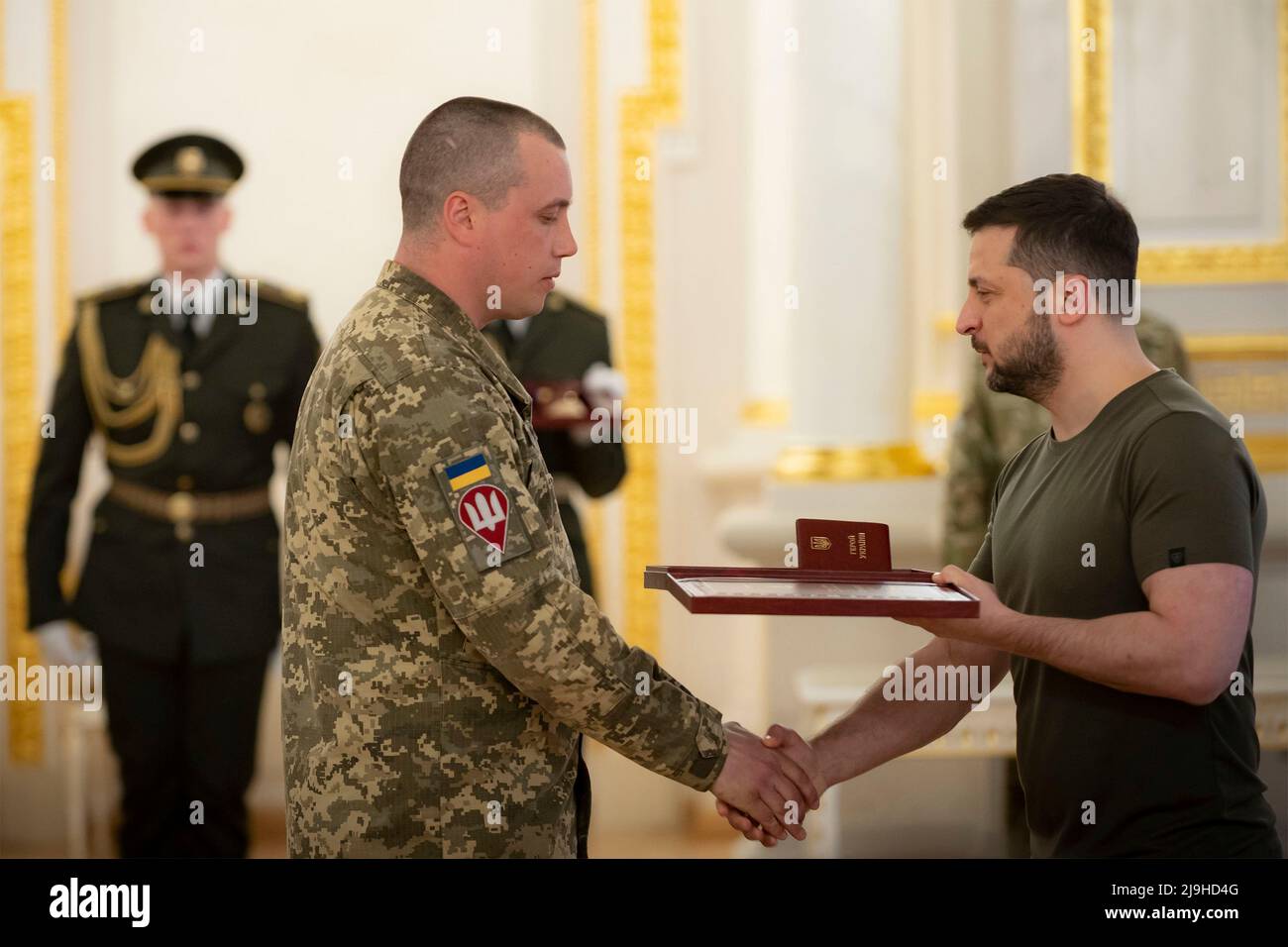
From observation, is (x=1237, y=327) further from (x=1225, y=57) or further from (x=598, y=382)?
(x=598, y=382)

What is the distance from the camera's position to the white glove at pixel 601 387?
339 cm

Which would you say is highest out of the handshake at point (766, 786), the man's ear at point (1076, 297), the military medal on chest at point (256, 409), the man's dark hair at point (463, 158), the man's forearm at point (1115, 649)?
the man's dark hair at point (463, 158)

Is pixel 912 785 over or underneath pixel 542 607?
underneath

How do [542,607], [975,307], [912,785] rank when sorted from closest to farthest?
[542,607] → [975,307] → [912,785]

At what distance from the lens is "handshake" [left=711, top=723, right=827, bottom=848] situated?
73.4 inches

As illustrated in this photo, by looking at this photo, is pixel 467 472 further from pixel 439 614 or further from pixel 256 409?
pixel 256 409

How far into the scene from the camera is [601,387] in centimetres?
342

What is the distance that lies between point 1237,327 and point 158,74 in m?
3.13

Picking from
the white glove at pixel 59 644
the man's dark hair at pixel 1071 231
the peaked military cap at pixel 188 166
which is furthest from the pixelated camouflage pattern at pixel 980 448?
the white glove at pixel 59 644

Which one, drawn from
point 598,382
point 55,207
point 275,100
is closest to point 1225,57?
point 598,382

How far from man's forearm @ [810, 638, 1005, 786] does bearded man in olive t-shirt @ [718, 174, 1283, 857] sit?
0.19 metres

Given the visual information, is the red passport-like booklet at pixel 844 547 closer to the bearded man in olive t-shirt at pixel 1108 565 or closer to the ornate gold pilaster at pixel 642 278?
the bearded man in olive t-shirt at pixel 1108 565

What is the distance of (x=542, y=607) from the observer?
1679 mm

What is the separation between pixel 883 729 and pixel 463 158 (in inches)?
39.6
